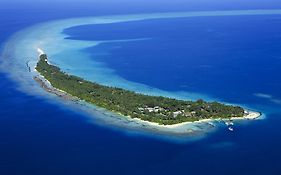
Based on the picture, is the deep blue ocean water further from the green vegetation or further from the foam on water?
the green vegetation

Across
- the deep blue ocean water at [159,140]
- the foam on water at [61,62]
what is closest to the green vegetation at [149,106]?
the foam on water at [61,62]

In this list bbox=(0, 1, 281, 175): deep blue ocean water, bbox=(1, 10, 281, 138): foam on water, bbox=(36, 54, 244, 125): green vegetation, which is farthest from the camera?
bbox=(1, 10, 281, 138): foam on water

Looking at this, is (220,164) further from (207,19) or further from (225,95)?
(207,19)

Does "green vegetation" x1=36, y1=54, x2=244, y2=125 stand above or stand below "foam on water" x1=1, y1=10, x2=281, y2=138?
below

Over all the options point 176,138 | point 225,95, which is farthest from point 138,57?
point 176,138

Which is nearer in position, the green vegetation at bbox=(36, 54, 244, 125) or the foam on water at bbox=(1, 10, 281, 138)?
the green vegetation at bbox=(36, 54, 244, 125)

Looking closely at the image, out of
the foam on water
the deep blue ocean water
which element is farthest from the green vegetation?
the deep blue ocean water

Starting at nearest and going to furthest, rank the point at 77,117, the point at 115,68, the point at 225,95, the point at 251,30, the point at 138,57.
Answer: the point at 77,117
the point at 225,95
the point at 115,68
the point at 138,57
the point at 251,30
